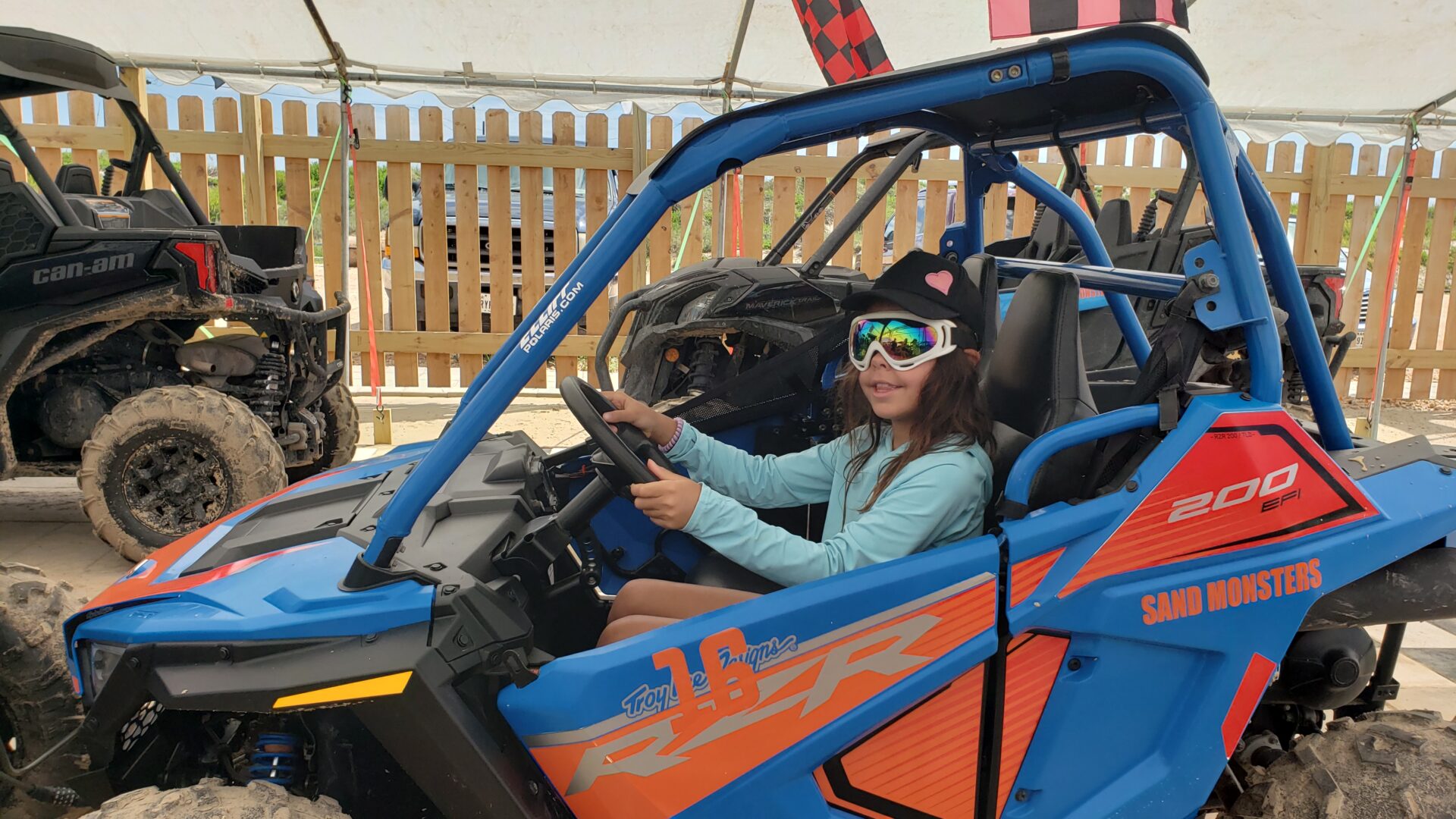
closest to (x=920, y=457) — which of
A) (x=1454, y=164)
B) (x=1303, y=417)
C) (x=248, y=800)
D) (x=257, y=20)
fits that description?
(x=248, y=800)

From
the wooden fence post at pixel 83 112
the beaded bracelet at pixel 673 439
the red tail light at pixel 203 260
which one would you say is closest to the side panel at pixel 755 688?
the beaded bracelet at pixel 673 439

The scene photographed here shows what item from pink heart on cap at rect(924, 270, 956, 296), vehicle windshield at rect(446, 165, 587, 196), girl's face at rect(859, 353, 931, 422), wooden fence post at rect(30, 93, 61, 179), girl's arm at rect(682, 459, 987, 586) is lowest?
girl's arm at rect(682, 459, 987, 586)

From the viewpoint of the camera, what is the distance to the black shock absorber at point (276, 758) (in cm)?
174

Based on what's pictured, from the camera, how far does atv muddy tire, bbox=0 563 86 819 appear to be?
85.0 inches

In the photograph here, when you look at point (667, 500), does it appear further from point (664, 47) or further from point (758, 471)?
point (664, 47)

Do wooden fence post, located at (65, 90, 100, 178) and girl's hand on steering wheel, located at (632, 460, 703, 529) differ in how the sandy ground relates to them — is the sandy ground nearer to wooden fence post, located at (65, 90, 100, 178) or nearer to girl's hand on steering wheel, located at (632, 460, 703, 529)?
girl's hand on steering wheel, located at (632, 460, 703, 529)

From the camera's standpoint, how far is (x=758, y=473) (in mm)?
2461

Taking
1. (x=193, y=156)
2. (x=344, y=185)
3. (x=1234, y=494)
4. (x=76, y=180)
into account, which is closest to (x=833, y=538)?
(x=1234, y=494)

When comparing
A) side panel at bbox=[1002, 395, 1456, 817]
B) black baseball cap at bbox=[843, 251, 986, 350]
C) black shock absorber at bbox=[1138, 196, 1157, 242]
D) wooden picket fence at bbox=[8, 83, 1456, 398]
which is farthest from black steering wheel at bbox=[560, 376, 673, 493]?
wooden picket fence at bbox=[8, 83, 1456, 398]

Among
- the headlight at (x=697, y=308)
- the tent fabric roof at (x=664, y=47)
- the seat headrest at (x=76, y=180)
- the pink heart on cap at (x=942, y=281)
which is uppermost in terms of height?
the tent fabric roof at (x=664, y=47)

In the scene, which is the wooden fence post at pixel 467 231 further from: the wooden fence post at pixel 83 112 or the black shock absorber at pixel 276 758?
the black shock absorber at pixel 276 758

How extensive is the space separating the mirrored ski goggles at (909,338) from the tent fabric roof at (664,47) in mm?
4639

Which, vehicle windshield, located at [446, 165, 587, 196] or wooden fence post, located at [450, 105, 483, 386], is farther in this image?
vehicle windshield, located at [446, 165, 587, 196]

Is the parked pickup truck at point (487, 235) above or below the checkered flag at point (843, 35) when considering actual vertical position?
below
